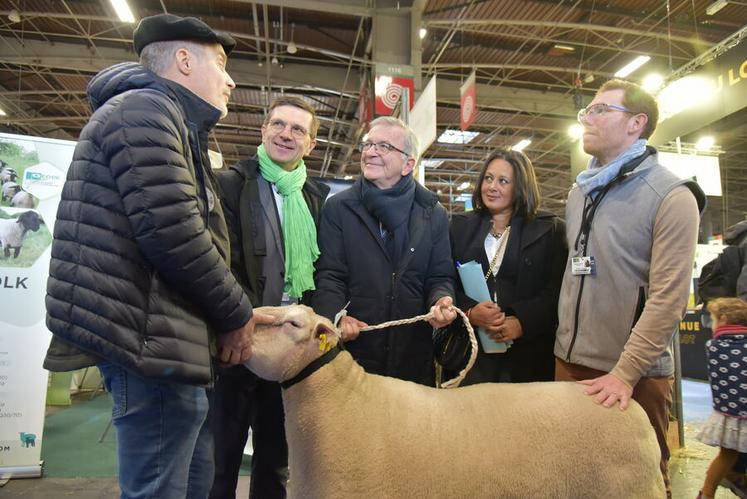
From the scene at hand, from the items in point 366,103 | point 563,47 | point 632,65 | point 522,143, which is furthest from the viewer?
point 522,143

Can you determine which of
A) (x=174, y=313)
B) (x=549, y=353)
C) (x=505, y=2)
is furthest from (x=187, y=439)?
(x=505, y=2)

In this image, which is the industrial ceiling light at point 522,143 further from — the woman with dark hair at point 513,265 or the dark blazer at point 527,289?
the dark blazer at point 527,289

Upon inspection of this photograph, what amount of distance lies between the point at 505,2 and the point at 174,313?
9114 mm

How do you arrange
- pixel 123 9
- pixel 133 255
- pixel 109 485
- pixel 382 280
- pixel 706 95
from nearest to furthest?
pixel 133 255 → pixel 382 280 → pixel 109 485 → pixel 706 95 → pixel 123 9

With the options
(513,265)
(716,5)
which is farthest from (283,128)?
(716,5)

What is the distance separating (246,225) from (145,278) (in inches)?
30.1

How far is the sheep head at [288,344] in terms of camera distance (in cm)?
160

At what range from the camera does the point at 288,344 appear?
5.25 feet

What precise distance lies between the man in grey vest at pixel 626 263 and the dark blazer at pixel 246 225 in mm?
1227

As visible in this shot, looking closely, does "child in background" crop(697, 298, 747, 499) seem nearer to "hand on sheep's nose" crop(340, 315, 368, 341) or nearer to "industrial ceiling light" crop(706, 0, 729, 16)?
"hand on sheep's nose" crop(340, 315, 368, 341)

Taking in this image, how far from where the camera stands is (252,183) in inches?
86.8

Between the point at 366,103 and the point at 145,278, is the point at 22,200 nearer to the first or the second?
the point at 145,278

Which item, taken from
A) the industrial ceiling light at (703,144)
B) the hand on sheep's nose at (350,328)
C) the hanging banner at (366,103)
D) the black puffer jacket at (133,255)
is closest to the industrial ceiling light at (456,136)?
the hanging banner at (366,103)

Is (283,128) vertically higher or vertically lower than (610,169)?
higher
